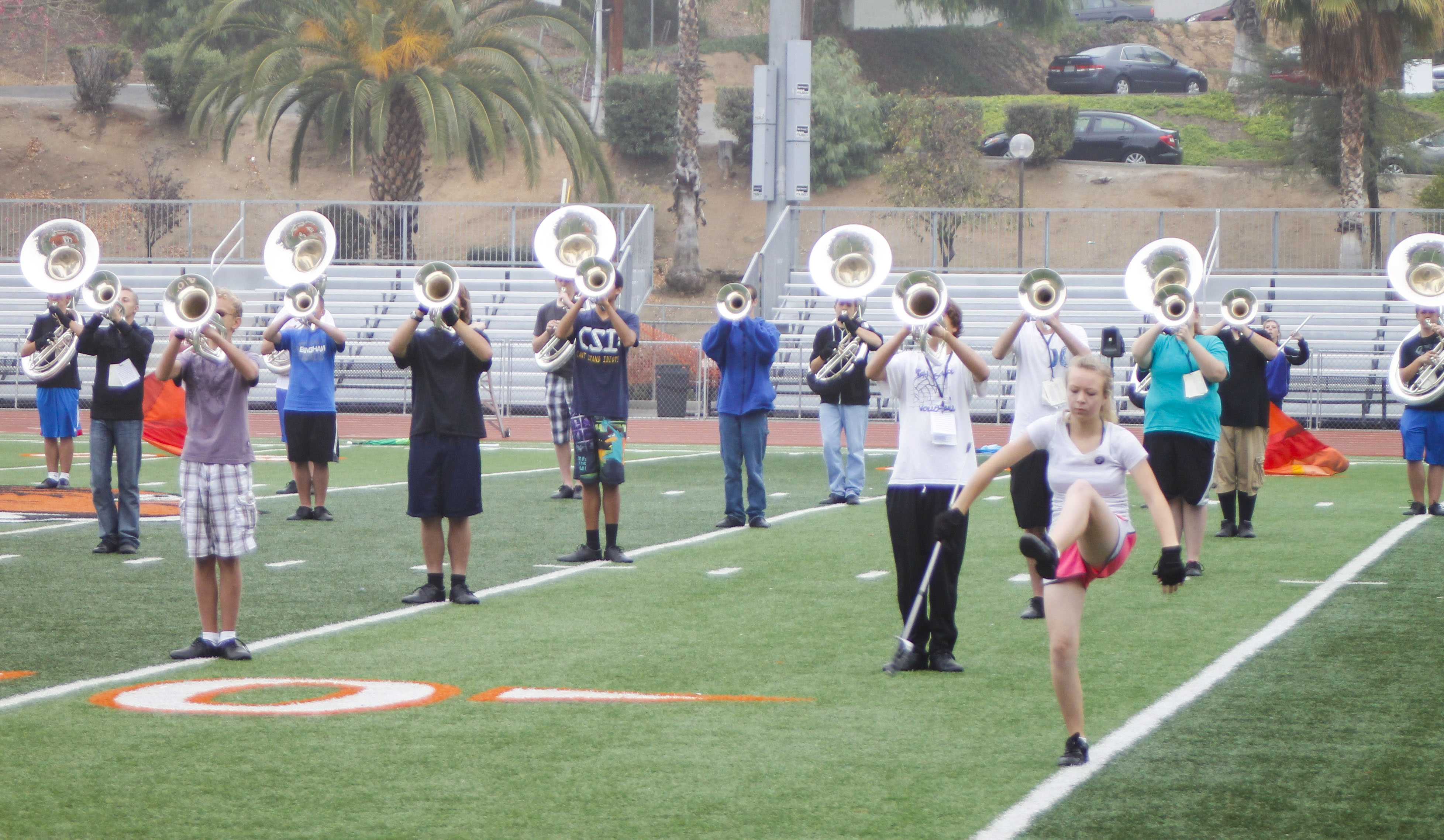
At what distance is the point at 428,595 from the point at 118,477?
324 cm

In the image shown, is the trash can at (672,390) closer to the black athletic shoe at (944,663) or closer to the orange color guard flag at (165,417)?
the orange color guard flag at (165,417)

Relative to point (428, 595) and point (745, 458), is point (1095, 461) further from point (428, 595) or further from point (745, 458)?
point (745, 458)

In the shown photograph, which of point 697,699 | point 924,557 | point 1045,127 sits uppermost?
point 1045,127

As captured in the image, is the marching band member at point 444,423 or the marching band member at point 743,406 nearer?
the marching band member at point 444,423

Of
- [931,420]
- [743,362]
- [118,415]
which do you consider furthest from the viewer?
[743,362]

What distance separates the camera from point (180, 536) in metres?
12.3

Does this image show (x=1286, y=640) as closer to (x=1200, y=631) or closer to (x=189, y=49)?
(x=1200, y=631)

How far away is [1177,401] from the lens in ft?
35.4

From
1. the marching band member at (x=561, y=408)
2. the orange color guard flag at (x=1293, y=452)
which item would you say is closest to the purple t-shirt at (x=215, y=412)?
the marching band member at (x=561, y=408)

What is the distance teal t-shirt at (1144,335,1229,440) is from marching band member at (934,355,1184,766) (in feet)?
15.7

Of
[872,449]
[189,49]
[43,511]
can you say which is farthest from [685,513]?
[189,49]

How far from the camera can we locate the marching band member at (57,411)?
14875 millimetres

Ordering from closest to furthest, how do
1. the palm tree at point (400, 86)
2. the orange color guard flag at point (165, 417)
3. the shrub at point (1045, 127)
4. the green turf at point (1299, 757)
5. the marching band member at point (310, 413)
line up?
the green turf at point (1299, 757)
the marching band member at point (310, 413)
the orange color guard flag at point (165, 417)
the palm tree at point (400, 86)
the shrub at point (1045, 127)

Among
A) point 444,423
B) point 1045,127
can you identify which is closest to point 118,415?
point 444,423
